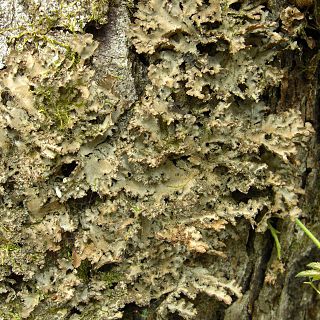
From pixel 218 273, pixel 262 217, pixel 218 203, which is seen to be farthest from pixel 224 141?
pixel 218 273

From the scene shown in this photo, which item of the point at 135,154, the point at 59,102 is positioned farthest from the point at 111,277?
the point at 59,102

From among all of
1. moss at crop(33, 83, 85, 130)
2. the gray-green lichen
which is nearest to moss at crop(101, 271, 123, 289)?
the gray-green lichen

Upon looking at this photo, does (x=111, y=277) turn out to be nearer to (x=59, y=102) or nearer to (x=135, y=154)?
(x=135, y=154)

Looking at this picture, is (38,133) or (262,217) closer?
(38,133)

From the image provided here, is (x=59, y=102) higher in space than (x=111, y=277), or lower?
higher

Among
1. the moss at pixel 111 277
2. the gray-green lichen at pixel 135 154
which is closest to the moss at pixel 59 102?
the gray-green lichen at pixel 135 154

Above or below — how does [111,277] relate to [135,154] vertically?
below

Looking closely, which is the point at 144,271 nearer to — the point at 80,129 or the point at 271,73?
the point at 80,129

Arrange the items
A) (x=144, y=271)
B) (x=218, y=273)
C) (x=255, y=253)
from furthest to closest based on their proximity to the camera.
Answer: (x=255, y=253)
(x=218, y=273)
(x=144, y=271)
